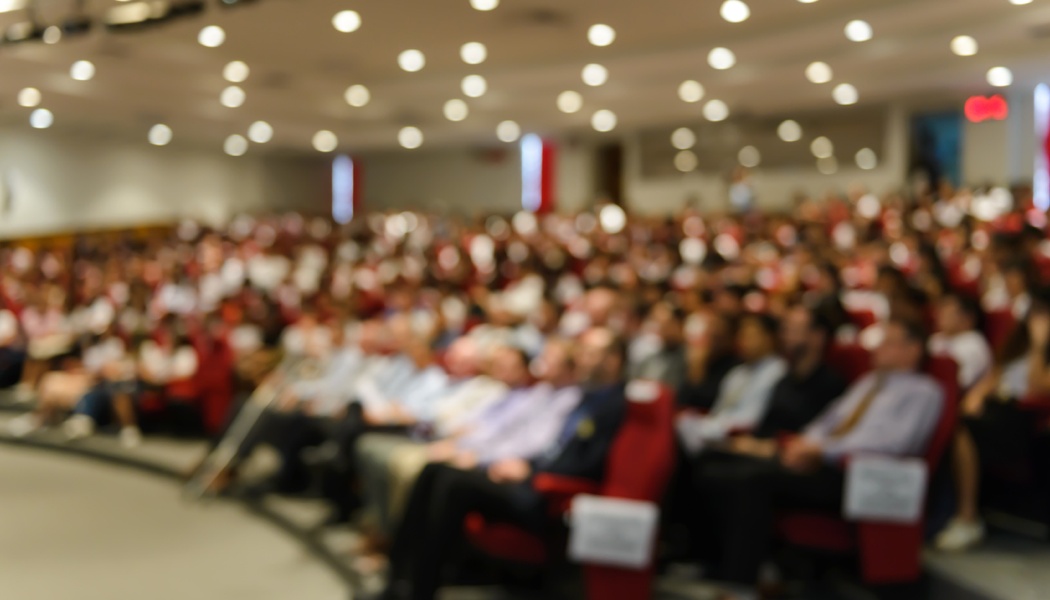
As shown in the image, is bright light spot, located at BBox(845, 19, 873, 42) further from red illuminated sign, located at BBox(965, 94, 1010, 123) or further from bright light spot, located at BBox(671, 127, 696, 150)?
bright light spot, located at BBox(671, 127, 696, 150)

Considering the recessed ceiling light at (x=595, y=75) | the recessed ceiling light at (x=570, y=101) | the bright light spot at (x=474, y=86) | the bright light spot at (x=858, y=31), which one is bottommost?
the bright light spot at (x=858, y=31)

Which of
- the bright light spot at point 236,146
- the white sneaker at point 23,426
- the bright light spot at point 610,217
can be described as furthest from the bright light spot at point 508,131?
the white sneaker at point 23,426

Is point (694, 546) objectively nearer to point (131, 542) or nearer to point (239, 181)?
point (131, 542)

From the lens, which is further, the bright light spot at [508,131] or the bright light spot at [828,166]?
the bright light spot at [508,131]

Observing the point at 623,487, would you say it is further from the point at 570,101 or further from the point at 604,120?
the point at 604,120

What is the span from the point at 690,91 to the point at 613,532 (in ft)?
30.5

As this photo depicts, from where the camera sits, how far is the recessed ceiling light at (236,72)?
31.9 ft

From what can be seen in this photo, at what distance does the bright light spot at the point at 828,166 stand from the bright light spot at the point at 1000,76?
2802 millimetres

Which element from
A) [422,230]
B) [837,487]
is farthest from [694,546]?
[422,230]

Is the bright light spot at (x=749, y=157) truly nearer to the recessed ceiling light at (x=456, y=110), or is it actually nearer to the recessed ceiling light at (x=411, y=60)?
the recessed ceiling light at (x=456, y=110)

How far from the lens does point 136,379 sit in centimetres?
670

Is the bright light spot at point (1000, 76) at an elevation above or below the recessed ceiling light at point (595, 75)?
above

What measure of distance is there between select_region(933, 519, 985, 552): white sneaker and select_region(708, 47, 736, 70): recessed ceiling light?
6.47 metres

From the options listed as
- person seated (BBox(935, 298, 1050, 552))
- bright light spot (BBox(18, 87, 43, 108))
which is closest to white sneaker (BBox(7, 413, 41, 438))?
bright light spot (BBox(18, 87, 43, 108))
